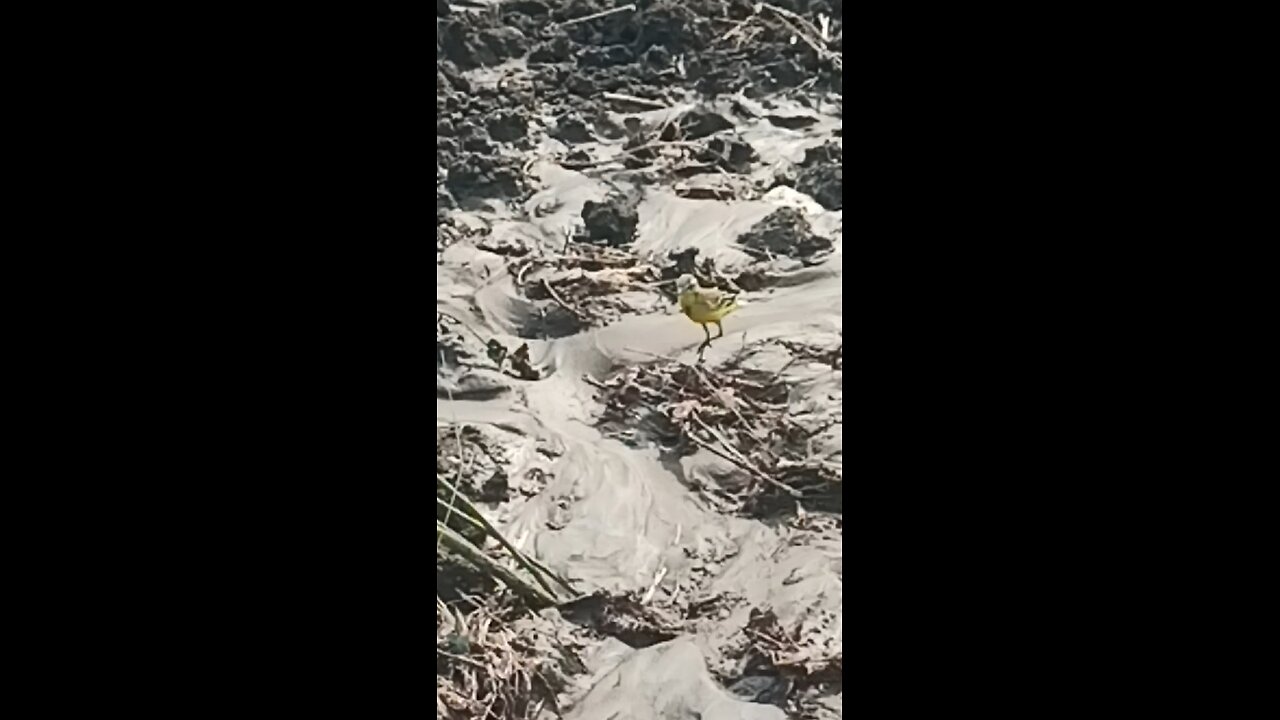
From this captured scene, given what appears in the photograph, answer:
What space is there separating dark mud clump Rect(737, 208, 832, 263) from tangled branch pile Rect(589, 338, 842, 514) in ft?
0.61

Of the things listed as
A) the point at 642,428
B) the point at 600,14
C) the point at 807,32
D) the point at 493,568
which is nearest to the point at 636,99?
the point at 600,14

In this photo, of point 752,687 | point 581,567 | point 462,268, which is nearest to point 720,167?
point 462,268

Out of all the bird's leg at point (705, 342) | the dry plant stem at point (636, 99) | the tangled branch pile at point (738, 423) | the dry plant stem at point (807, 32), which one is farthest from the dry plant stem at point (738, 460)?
the dry plant stem at point (807, 32)

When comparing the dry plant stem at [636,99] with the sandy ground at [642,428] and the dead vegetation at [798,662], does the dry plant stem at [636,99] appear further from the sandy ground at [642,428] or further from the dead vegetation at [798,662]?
the dead vegetation at [798,662]

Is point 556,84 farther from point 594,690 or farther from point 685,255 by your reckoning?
point 594,690

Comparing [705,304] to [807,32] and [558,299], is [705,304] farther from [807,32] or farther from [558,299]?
[807,32]

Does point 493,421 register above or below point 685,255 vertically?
below

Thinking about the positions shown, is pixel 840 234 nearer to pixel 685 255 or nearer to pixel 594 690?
pixel 685 255

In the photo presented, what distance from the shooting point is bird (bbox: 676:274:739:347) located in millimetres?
2207

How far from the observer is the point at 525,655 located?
2.19 m

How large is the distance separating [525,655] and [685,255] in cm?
70

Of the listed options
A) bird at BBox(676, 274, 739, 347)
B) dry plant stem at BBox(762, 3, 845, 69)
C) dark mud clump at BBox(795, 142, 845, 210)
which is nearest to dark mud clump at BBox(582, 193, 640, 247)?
bird at BBox(676, 274, 739, 347)

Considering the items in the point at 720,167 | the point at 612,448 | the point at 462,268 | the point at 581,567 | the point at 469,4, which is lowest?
the point at 581,567

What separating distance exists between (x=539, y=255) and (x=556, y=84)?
28 cm
